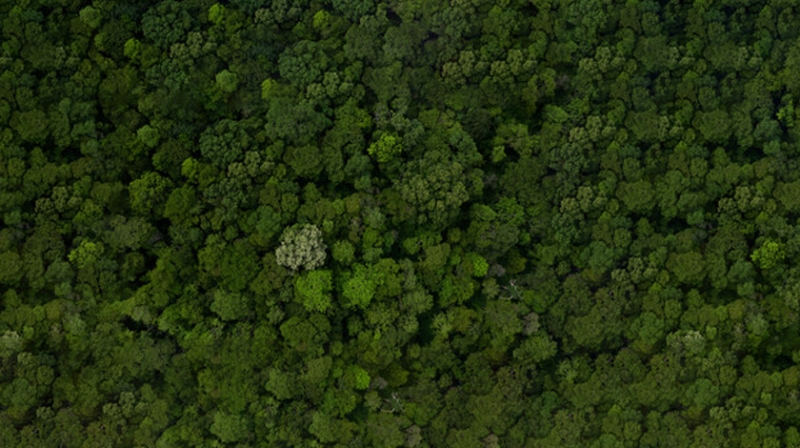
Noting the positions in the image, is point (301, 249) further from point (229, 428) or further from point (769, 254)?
point (769, 254)

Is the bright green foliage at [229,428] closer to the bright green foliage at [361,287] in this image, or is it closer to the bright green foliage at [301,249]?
the bright green foliage at [301,249]

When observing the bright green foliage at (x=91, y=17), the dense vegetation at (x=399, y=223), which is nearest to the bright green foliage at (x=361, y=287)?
the dense vegetation at (x=399, y=223)

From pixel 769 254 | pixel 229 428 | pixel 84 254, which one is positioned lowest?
pixel 229 428

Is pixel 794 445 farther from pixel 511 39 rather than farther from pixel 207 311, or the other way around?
pixel 207 311

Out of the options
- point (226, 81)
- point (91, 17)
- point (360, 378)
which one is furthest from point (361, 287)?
point (91, 17)

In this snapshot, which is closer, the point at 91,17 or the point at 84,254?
the point at 84,254

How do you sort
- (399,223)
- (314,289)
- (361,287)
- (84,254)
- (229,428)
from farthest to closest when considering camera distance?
(399,223), (361,287), (314,289), (229,428), (84,254)
